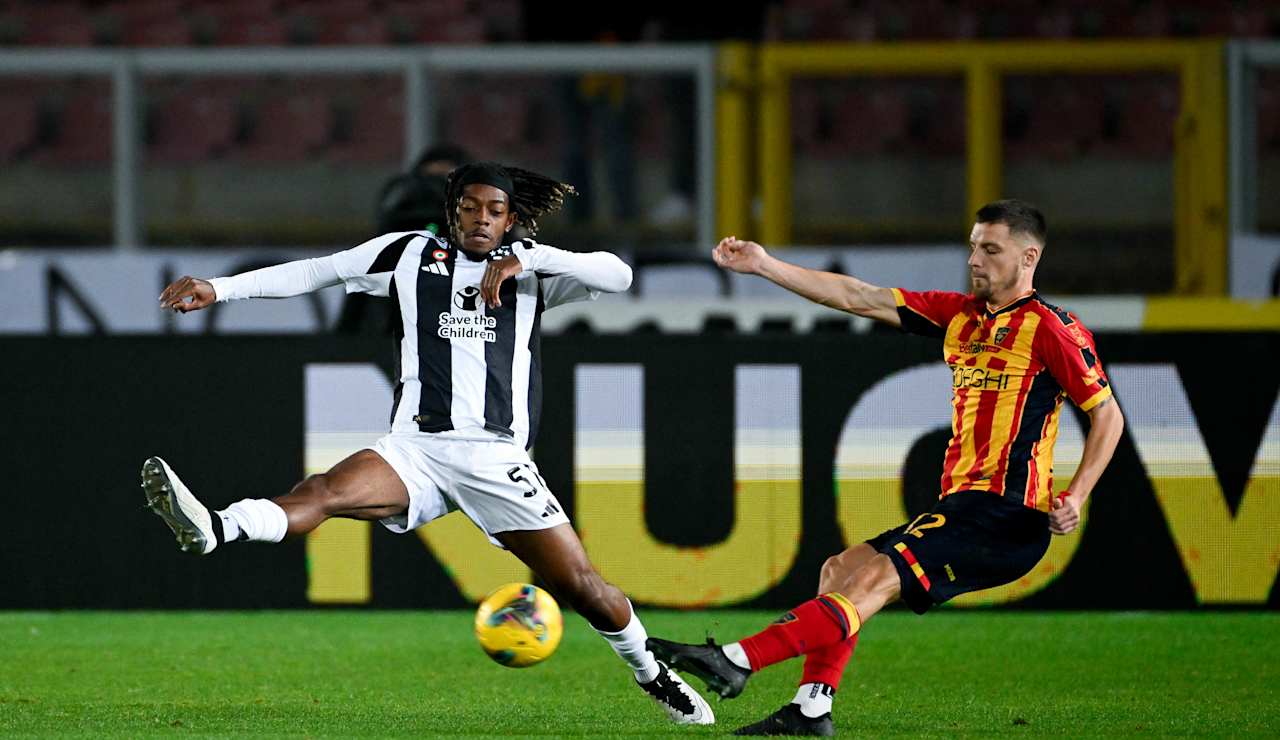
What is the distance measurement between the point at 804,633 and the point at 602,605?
2.41 ft

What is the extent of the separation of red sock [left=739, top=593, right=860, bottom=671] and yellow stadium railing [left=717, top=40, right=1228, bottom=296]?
20.9 ft

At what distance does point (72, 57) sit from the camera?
11914 mm

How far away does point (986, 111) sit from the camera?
11438 mm

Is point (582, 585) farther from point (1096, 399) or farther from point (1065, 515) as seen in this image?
point (1096, 399)

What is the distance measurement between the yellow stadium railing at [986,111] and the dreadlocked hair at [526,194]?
5.42 metres

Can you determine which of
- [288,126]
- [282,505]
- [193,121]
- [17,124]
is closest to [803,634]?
[282,505]

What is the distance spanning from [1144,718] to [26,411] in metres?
5.32

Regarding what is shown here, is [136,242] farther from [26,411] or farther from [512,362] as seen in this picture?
[512,362]

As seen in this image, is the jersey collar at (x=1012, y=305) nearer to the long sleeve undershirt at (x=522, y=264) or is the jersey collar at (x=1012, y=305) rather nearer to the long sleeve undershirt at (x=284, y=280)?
the long sleeve undershirt at (x=522, y=264)

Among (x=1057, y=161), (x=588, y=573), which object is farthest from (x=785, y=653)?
(x=1057, y=161)

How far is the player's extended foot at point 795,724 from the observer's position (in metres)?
5.46

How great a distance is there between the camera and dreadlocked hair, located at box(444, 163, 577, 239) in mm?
6094

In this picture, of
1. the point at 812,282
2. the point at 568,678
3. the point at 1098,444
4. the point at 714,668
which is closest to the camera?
the point at 714,668

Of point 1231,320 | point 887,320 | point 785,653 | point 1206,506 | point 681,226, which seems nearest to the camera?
point 785,653
